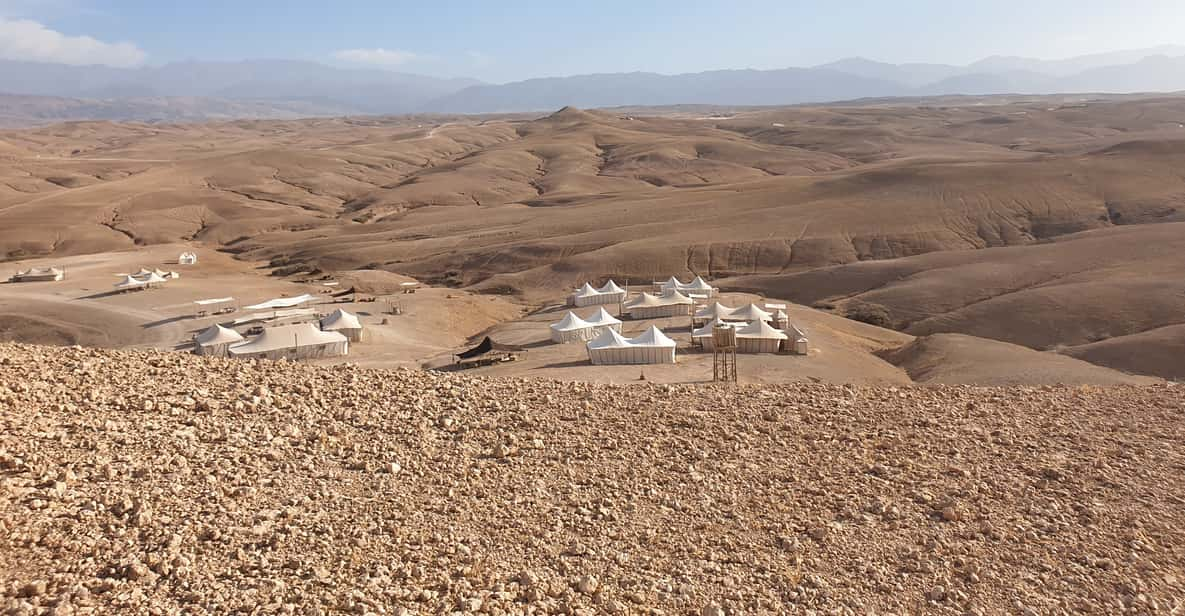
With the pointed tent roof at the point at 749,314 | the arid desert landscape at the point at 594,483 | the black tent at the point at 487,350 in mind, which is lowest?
the black tent at the point at 487,350

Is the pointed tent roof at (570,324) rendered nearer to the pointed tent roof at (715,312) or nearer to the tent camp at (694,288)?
the pointed tent roof at (715,312)

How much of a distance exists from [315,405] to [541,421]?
3.42 meters

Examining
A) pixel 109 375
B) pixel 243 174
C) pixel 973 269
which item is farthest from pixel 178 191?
pixel 109 375

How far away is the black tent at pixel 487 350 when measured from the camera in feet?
108

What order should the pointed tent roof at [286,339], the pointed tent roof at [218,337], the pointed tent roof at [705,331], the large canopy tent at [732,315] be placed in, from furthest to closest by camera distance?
the large canopy tent at [732,315], the pointed tent roof at [218,337], the pointed tent roof at [705,331], the pointed tent roof at [286,339]

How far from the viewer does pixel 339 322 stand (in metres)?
38.0

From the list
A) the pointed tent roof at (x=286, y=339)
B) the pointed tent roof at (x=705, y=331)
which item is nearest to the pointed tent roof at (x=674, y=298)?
the pointed tent roof at (x=705, y=331)

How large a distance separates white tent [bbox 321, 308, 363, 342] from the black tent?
19.6ft

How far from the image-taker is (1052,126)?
159 meters

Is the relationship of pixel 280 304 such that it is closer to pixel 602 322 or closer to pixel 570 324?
pixel 570 324

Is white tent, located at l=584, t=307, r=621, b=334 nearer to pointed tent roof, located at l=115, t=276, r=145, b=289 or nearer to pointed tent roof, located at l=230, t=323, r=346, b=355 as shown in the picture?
pointed tent roof, located at l=230, t=323, r=346, b=355

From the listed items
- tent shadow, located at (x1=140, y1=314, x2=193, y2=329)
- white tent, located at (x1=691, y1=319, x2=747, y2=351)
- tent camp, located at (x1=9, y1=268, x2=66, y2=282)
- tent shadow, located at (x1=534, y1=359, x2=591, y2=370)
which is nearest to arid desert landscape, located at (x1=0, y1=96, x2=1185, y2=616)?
white tent, located at (x1=691, y1=319, x2=747, y2=351)

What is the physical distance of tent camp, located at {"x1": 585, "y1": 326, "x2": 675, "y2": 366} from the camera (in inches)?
1212

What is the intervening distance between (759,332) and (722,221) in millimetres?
39767
